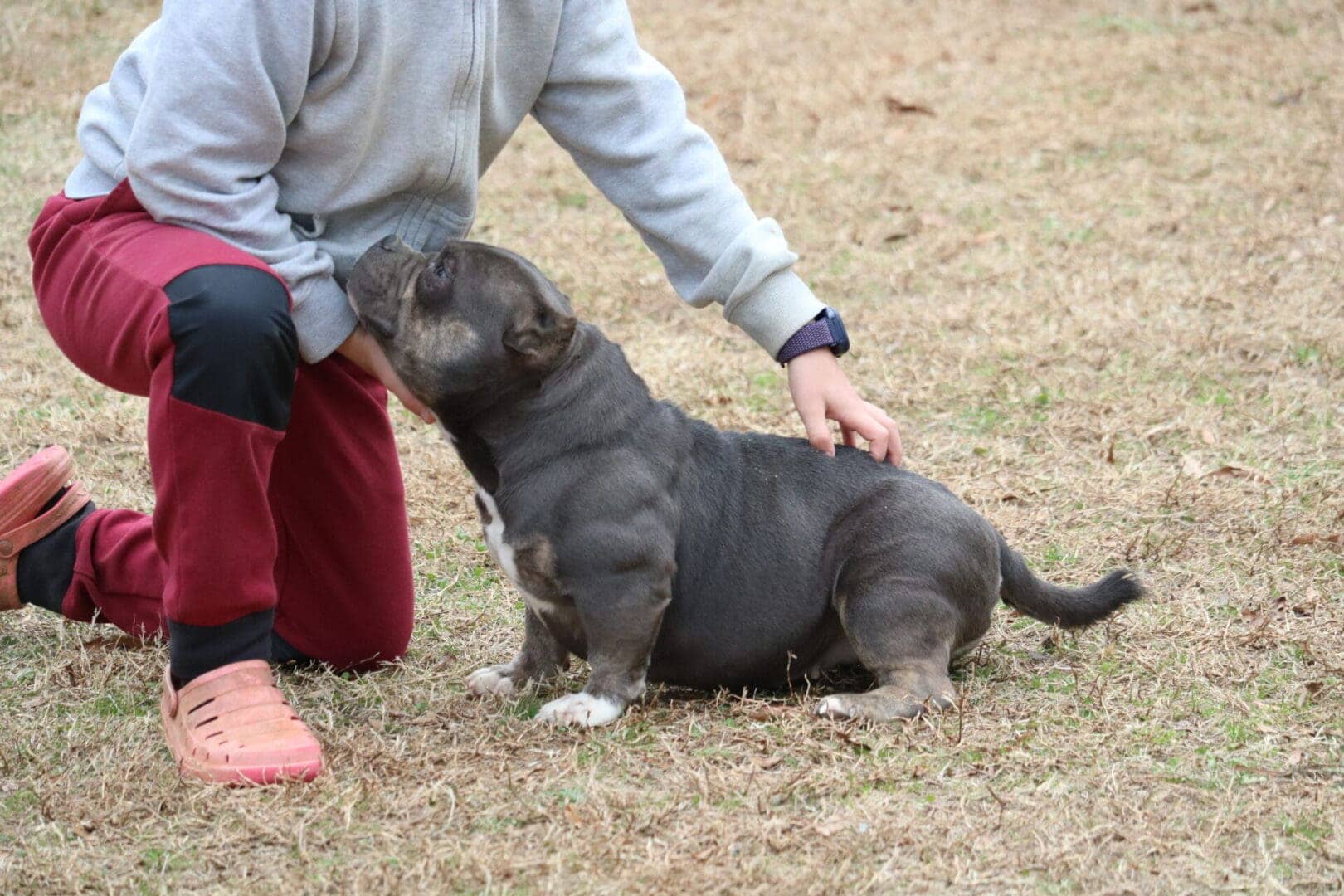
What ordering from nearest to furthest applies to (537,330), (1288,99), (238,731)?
(238,731), (537,330), (1288,99)

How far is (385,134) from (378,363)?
0.53 metres

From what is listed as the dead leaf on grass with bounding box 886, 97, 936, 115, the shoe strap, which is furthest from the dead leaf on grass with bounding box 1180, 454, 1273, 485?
the dead leaf on grass with bounding box 886, 97, 936, 115

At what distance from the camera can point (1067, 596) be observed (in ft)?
12.6

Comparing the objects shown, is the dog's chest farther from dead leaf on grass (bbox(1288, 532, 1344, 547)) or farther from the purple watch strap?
dead leaf on grass (bbox(1288, 532, 1344, 547))

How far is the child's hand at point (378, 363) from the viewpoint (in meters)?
3.51

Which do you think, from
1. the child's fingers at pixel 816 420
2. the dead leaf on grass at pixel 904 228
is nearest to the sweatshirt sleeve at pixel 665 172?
the child's fingers at pixel 816 420

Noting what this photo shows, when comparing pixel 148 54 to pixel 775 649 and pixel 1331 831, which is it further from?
pixel 1331 831

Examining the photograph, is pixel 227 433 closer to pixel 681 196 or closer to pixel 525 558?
pixel 525 558

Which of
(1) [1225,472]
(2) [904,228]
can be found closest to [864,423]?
(1) [1225,472]

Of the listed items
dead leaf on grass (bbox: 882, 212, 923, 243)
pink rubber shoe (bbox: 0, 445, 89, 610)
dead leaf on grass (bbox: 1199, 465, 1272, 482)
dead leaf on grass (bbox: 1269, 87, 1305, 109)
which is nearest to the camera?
pink rubber shoe (bbox: 0, 445, 89, 610)

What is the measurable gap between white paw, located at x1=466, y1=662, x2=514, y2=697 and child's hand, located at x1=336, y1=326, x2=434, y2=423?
0.67m

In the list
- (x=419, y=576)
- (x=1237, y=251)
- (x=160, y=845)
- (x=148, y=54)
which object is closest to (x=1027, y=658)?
(x=419, y=576)

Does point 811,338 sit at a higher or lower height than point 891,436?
higher

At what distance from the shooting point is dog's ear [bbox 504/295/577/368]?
341 centimetres
